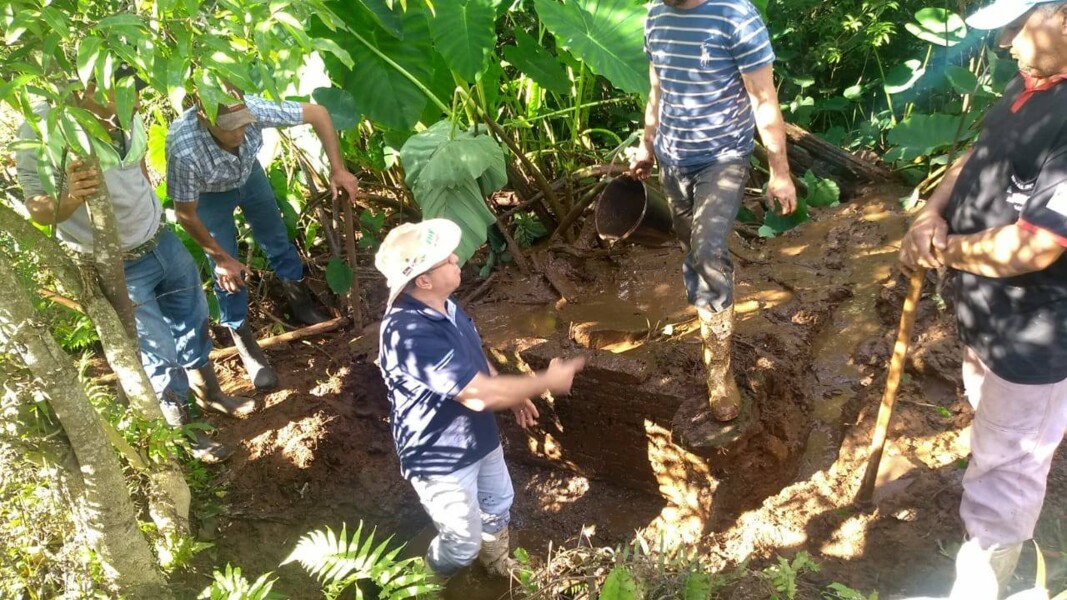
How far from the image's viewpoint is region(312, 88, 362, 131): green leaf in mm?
3564

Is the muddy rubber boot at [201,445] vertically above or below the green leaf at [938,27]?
below

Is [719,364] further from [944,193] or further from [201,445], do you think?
[201,445]

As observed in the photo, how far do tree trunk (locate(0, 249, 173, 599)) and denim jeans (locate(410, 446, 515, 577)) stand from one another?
935mm

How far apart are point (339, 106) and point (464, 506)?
6.77 ft

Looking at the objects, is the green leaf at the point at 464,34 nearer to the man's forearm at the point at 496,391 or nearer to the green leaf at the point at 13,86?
the man's forearm at the point at 496,391

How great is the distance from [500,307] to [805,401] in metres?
1.63

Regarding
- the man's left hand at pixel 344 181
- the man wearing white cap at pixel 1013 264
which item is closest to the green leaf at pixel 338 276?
the man's left hand at pixel 344 181

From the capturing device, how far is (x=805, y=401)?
3.31 metres

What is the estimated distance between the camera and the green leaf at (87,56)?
1353mm

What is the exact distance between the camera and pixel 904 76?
183 inches

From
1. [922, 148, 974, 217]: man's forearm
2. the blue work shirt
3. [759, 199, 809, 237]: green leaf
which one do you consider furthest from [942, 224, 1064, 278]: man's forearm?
[759, 199, 809, 237]: green leaf

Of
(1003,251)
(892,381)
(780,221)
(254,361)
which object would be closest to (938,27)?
(780,221)

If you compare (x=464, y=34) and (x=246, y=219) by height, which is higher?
(x=464, y=34)

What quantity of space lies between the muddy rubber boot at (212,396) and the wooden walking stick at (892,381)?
9.30 feet
